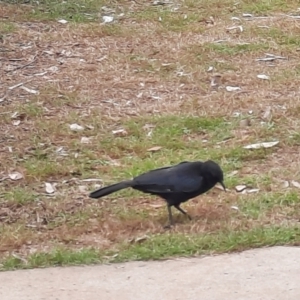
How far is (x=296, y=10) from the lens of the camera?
10352mm

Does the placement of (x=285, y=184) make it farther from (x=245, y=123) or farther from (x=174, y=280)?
(x=174, y=280)

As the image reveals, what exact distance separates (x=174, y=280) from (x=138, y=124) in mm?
2692

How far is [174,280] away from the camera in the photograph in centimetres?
398

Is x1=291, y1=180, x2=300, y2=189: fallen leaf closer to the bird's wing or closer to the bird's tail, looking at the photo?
the bird's wing

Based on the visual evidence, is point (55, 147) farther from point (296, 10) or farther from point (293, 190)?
point (296, 10)

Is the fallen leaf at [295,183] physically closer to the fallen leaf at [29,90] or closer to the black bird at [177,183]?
the black bird at [177,183]

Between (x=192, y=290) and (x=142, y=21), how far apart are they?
6266 mm

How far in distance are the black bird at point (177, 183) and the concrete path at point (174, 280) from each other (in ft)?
1.77

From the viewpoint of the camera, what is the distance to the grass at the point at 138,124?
455 centimetres

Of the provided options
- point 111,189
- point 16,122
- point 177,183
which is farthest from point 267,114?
point 111,189

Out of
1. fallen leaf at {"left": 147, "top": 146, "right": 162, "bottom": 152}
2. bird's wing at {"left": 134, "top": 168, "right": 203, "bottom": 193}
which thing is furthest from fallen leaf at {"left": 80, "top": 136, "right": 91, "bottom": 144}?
bird's wing at {"left": 134, "top": 168, "right": 203, "bottom": 193}

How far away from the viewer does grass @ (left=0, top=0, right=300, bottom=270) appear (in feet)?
14.9

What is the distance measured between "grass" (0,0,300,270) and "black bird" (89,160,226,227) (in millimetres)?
164

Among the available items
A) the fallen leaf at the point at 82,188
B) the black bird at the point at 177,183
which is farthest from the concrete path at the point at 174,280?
the fallen leaf at the point at 82,188
